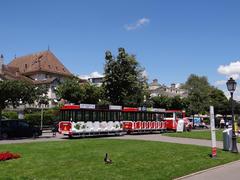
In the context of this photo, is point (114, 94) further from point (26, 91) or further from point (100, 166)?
→ point (100, 166)

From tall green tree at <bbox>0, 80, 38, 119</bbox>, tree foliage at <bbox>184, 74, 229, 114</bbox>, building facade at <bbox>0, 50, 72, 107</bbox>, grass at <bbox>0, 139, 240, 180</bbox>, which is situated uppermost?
building facade at <bbox>0, 50, 72, 107</bbox>

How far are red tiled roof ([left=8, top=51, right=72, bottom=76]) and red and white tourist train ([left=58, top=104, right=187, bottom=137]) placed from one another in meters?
45.5

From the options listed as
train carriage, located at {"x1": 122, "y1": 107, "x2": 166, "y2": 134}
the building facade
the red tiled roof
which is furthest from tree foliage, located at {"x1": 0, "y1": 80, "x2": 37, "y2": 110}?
the red tiled roof

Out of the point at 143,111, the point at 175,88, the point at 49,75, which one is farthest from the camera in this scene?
the point at 175,88

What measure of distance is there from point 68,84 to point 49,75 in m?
34.4

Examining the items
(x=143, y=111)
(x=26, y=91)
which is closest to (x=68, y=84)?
(x=143, y=111)

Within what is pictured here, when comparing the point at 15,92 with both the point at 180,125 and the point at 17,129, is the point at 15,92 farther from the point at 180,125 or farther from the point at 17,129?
the point at 180,125

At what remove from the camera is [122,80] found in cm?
4900

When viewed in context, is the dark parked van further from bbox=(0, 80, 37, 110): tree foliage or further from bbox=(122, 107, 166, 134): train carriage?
bbox=(122, 107, 166, 134): train carriage

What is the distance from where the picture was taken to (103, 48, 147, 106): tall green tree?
49228 millimetres

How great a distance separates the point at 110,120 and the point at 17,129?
8607 mm

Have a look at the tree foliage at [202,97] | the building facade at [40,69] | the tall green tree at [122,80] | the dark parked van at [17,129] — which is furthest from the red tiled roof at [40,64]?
the dark parked van at [17,129]

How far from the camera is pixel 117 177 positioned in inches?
432

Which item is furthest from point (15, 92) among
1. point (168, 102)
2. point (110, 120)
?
point (168, 102)
